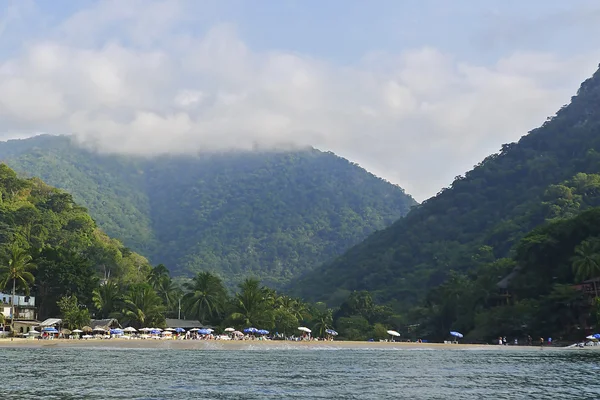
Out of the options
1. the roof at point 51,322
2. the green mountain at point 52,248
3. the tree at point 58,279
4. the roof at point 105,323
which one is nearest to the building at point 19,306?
the green mountain at point 52,248

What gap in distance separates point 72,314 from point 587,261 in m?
71.1

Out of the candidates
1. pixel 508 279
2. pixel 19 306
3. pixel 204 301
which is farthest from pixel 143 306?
pixel 508 279

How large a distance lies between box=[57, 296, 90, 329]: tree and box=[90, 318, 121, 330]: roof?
1850 mm

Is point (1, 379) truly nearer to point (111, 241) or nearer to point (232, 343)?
point (232, 343)

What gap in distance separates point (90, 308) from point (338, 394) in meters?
86.6

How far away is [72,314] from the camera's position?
313ft

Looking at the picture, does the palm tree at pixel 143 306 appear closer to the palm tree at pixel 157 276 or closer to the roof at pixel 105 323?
the roof at pixel 105 323

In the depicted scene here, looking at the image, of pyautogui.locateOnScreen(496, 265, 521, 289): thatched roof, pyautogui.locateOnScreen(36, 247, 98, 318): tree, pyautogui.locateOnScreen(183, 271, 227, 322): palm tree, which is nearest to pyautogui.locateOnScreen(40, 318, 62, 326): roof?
pyautogui.locateOnScreen(36, 247, 98, 318): tree

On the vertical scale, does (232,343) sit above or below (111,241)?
below

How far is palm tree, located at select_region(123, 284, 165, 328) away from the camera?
10238 cm

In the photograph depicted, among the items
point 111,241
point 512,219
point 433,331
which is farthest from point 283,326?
point 512,219

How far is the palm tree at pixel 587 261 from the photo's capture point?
82938 mm

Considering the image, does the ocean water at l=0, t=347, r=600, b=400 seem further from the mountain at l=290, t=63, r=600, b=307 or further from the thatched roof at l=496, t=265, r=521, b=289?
the mountain at l=290, t=63, r=600, b=307

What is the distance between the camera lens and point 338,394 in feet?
96.0
